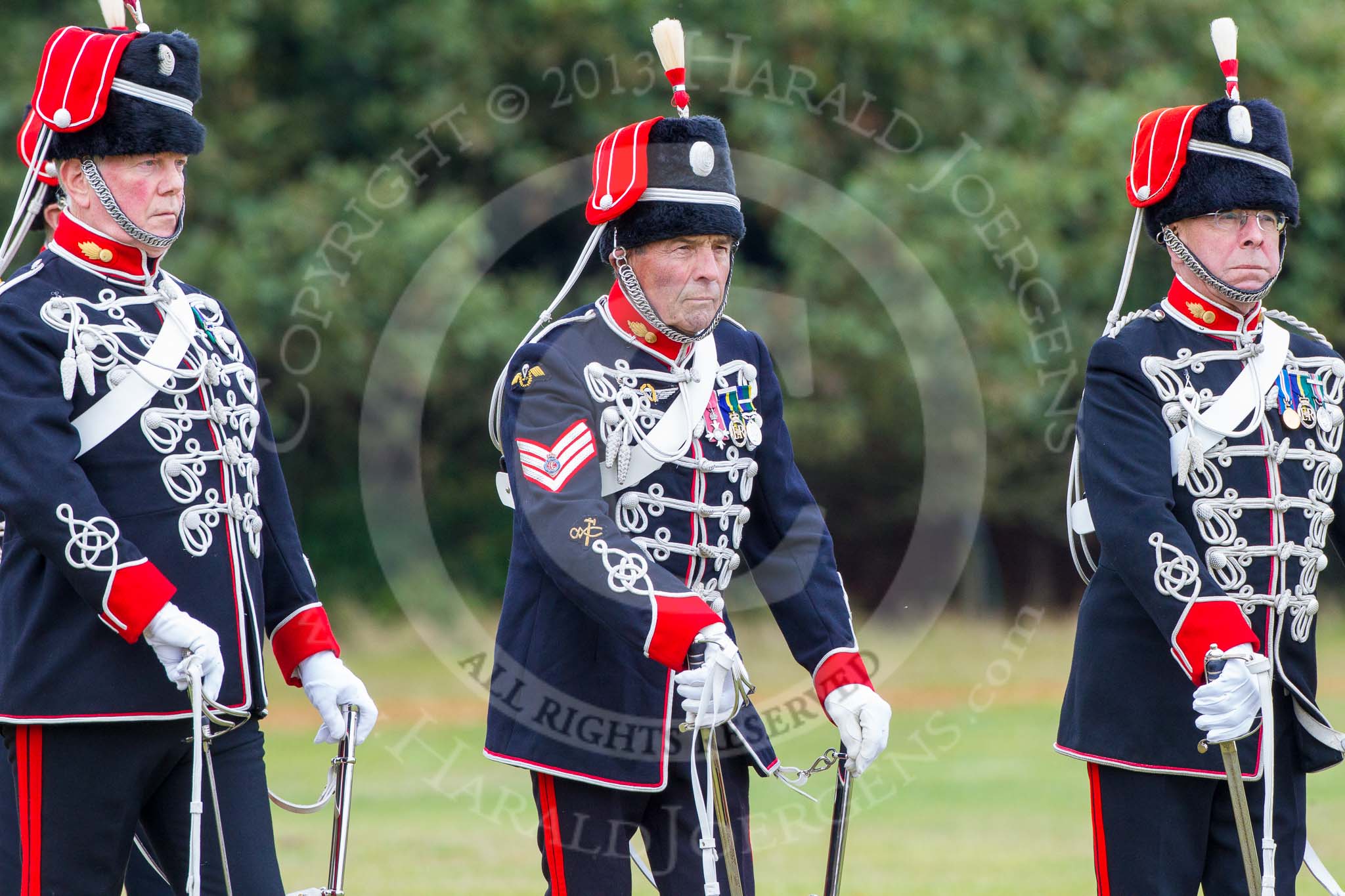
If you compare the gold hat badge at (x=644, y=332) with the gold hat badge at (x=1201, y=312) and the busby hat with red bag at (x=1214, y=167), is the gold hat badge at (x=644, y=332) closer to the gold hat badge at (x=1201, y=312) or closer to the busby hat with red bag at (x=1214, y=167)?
the busby hat with red bag at (x=1214, y=167)

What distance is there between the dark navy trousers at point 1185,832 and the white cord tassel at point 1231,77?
1214 millimetres

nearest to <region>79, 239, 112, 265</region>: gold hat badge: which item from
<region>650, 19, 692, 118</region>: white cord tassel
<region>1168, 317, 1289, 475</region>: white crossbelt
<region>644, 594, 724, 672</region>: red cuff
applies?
<region>650, 19, 692, 118</region>: white cord tassel

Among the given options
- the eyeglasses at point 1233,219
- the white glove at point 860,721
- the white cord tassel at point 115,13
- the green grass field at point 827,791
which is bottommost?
the green grass field at point 827,791

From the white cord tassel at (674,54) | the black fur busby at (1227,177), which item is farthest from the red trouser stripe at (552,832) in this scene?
the black fur busby at (1227,177)

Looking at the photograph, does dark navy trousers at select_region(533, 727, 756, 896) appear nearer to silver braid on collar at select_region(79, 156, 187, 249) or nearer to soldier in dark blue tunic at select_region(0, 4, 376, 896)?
soldier in dark blue tunic at select_region(0, 4, 376, 896)

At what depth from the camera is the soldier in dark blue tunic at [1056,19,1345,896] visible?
3670 mm

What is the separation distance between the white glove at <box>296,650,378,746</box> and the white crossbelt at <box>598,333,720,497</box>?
0.65 meters

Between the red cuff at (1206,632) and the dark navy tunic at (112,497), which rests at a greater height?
the dark navy tunic at (112,497)

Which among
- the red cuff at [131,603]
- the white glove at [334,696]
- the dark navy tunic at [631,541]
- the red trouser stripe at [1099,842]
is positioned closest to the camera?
the red cuff at [131,603]

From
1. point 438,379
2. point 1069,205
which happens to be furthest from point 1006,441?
point 438,379

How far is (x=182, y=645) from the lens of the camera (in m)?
3.34

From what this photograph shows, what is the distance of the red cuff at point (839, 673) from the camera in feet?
12.1

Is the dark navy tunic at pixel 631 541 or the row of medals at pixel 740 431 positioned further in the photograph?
→ the row of medals at pixel 740 431

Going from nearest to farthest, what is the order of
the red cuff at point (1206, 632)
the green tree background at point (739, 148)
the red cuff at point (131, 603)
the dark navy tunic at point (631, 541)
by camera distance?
the red cuff at point (131, 603)
the dark navy tunic at point (631, 541)
the red cuff at point (1206, 632)
the green tree background at point (739, 148)
